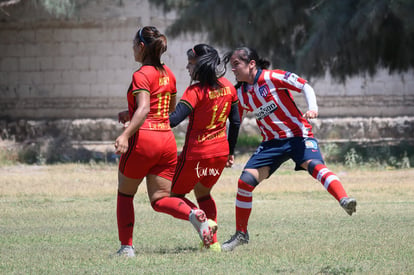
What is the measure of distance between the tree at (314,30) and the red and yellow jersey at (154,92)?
10158 millimetres

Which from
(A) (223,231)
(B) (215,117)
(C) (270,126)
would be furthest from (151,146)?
(A) (223,231)

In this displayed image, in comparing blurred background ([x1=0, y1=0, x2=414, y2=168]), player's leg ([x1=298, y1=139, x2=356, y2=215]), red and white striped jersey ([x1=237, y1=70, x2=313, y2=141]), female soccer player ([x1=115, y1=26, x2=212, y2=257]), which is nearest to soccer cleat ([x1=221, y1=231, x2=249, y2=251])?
female soccer player ([x1=115, y1=26, x2=212, y2=257])

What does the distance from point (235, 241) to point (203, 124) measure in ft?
3.57

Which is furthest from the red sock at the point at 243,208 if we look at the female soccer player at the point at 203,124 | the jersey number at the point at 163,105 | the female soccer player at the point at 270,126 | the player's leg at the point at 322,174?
the jersey number at the point at 163,105

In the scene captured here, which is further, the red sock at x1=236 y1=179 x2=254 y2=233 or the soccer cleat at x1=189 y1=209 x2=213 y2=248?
the red sock at x1=236 y1=179 x2=254 y2=233

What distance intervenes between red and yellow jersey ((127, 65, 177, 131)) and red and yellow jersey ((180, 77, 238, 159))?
14.0 inches

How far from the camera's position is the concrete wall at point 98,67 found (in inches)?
1014

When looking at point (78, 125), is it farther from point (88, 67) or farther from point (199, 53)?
point (199, 53)

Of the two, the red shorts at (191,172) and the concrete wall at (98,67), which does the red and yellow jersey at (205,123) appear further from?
the concrete wall at (98,67)

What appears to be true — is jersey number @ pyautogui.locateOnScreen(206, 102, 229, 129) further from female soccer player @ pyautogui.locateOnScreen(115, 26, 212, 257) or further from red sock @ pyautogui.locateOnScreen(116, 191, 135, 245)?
red sock @ pyautogui.locateOnScreen(116, 191, 135, 245)

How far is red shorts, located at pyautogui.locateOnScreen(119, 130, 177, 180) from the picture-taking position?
7477 mm

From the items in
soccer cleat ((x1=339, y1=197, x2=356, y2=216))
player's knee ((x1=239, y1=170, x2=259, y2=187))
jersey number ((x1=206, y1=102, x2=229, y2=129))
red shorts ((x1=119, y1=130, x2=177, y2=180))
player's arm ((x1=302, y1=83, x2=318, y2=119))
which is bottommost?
soccer cleat ((x1=339, y1=197, x2=356, y2=216))

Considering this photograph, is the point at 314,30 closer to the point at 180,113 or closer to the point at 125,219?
the point at 180,113

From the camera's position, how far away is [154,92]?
758cm
